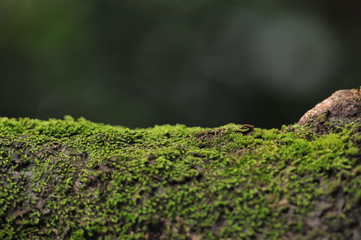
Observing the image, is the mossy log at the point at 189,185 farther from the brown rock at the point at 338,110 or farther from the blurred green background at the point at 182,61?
the blurred green background at the point at 182,61

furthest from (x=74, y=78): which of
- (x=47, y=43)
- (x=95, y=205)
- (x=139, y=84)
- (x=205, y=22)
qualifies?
(x=95, y=205)

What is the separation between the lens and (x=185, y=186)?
1344 millimetres

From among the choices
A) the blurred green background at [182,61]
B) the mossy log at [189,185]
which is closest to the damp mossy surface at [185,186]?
the mossy log at [189,185]

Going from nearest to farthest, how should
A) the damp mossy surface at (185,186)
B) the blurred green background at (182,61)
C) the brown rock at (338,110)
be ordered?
the damp mossy surface at (185,186)
the brown rock at (338,110)
the blurred green background at (182,61)

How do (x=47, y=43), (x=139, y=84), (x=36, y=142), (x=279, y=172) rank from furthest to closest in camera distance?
(x=139, y=84) < (x=47, y=43) < (x=36, y=142) < (x=279, y=172)

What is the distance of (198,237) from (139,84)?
3968 millimetres

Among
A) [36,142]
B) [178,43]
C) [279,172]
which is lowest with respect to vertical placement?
[279,172]

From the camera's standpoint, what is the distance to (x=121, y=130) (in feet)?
5.61

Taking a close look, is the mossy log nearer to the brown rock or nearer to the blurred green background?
the brown rock

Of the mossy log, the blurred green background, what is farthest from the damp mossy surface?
the blurred green background

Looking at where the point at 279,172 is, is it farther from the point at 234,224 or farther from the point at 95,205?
the point at 95,205

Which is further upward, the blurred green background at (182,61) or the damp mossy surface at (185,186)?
the blurred green background at (182,61)

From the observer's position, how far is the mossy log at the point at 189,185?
123 centimetres

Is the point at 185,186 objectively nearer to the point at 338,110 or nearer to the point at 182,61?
the point at 338,110
